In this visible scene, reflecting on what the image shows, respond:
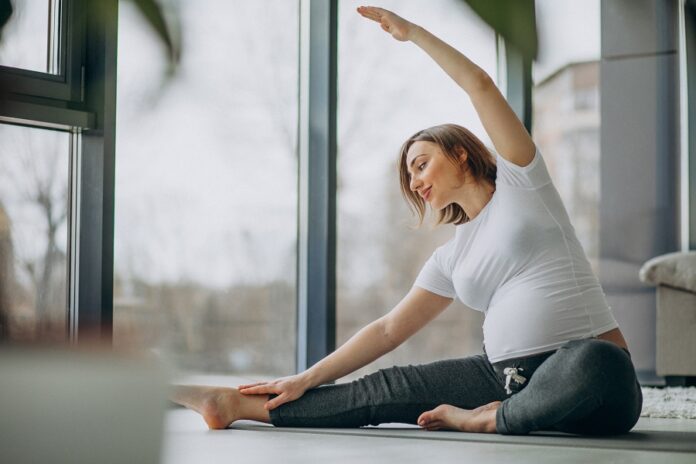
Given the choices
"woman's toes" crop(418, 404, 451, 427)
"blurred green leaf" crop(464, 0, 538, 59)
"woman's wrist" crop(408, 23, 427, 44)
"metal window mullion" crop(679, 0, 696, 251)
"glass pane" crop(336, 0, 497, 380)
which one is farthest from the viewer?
"metal window mullion" crop(679, 0, 696, 251)

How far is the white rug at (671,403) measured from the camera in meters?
2.77

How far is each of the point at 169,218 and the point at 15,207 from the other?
2.52 feet

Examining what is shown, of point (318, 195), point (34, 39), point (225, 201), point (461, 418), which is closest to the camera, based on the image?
point (461, 418)

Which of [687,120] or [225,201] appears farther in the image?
[687,120]

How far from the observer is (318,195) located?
11.7 feet

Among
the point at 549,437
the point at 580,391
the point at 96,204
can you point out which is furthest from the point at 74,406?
the point at 96,204

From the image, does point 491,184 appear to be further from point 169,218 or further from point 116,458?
point 116,458

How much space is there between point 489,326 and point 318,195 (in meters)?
1.50

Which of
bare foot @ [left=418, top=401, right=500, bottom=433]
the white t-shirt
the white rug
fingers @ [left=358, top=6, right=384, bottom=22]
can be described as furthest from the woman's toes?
fingers @ [left=358, top=6, right=384, bottom=22]

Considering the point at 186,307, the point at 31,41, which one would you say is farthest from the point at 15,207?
the point at 186,307

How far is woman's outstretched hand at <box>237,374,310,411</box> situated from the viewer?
2309 millimetres

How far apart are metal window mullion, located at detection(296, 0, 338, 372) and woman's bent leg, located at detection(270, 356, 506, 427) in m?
1.20

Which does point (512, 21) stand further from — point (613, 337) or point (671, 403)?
point (671, 403)

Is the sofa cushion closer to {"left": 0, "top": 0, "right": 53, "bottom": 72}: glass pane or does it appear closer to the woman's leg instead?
the woman's leg
